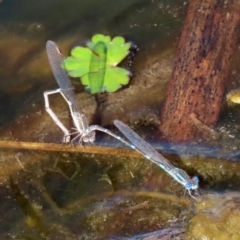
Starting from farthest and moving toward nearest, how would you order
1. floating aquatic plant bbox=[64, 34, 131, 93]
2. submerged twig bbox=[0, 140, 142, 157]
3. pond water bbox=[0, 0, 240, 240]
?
floating aquatic plant bbox=[64, 34, 131, 93] → submerged twig bbox=[0, 140, 142, 157] → pond water bbox=[0, 0, 240, 240]

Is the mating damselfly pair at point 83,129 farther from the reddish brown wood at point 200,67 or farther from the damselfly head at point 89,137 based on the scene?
the reddish brown wood at point 200,67

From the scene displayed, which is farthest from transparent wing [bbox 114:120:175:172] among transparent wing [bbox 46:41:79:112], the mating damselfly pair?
transparent wing [bbox 46:41:79:112]

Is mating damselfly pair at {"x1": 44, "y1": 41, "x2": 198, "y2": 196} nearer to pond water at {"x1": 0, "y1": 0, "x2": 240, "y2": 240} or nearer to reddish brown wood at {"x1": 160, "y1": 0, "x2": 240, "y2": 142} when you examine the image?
Result: pond water at {"x1": 0, "y1": 0, "x2": 240, "y2": 240}

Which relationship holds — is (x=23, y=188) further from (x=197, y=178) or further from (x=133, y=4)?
(x=133, y=4)

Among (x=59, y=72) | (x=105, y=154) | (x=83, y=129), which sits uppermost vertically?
(x=59, y=72)

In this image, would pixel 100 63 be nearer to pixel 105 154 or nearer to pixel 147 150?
pixel 105 154

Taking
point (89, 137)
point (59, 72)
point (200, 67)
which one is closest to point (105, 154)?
point (89, 137)

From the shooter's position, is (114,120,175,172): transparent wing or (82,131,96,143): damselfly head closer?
(114,120,175,172): transparent wing
